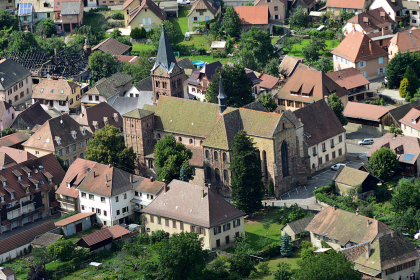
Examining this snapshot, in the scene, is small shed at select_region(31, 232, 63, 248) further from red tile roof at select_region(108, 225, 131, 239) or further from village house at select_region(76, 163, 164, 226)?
village house at select_region(76, 163, 164, 226)

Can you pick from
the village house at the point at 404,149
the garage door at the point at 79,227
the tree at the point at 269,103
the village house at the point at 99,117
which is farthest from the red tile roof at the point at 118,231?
the tree at the point at 269,103

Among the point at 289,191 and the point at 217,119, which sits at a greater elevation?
the point at 217,119

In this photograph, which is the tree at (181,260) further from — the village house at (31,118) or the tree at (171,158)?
the village house at (31,118)

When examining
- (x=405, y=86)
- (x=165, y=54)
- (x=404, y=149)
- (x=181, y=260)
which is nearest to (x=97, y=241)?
(x=181, y=260)

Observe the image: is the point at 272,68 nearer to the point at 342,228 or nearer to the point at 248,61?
the point at 248,61

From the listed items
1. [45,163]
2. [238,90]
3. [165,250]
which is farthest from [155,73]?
[165,250]

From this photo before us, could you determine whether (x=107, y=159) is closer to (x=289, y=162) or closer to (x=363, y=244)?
(x=289, y=162)
